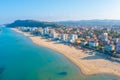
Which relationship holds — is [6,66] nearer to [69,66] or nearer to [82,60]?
[69,66]

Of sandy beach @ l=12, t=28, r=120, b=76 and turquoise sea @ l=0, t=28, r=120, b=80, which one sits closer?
turquoise sea @ l=0, t=28, r=120, b=80

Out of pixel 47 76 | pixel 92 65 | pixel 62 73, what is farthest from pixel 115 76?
pixel 47 76

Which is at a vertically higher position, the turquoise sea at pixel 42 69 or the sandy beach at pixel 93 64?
the sandy beach at pixel 93 64

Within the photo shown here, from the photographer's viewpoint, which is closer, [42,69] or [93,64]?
[42,69]

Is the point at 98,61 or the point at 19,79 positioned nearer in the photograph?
the point at 19,79

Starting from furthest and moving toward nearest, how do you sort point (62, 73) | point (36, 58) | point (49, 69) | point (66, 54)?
point (66, 54), point (36, 58), point (49, 69), point (62, 73)

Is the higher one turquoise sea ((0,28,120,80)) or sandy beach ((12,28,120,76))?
sandy beach ((12,28,120,76))

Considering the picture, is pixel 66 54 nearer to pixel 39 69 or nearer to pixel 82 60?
pixel 82 60

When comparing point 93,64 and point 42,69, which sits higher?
point 93,64

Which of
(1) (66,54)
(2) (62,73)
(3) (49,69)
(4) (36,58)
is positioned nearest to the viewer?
(2) (62,73)

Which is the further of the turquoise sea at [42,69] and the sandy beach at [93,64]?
the sandy beach at [93,64]
